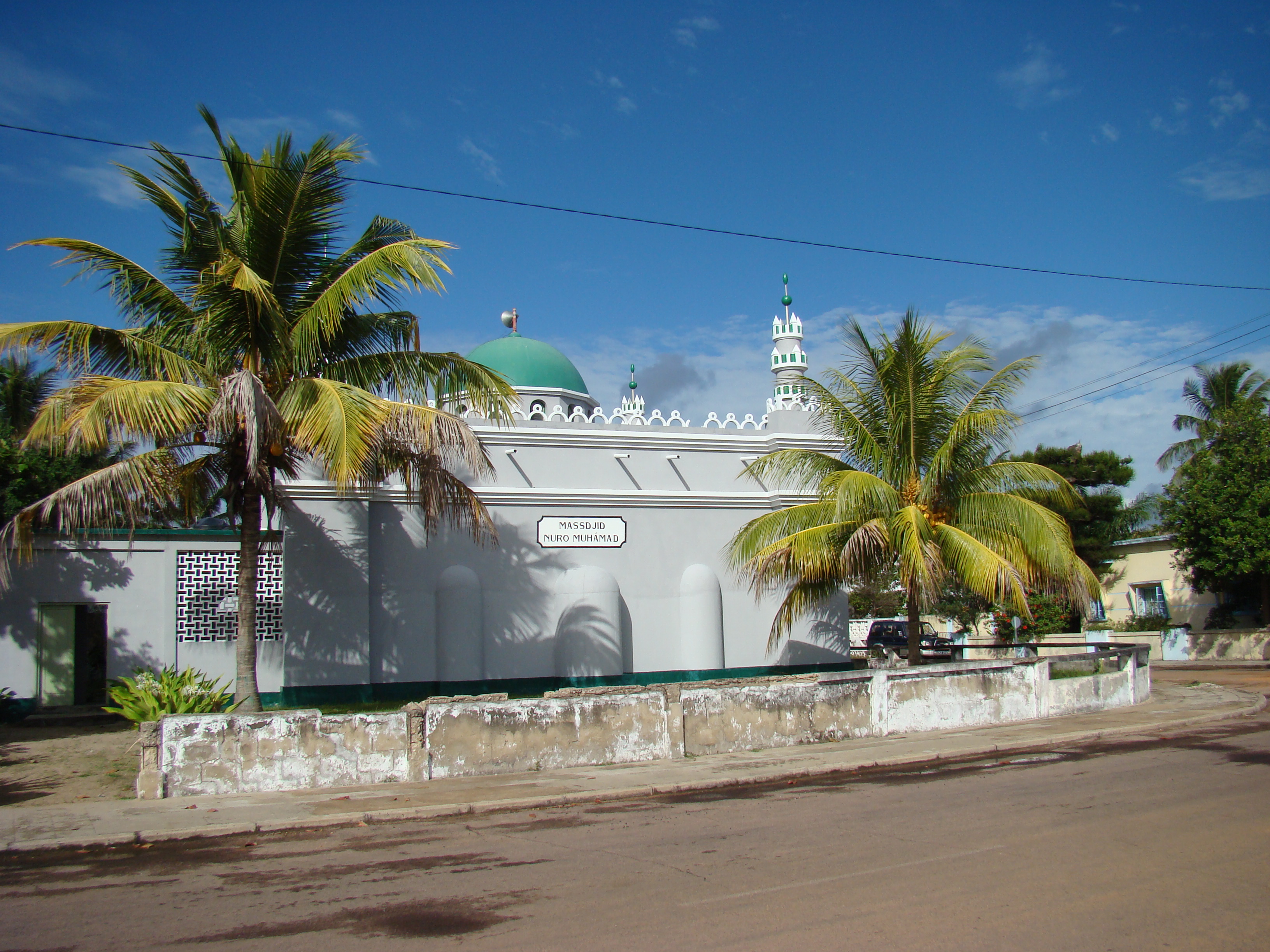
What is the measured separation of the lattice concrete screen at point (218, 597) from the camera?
56.2 feet

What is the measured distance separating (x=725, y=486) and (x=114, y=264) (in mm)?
12242

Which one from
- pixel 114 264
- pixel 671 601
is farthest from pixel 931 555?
pixel 114 264

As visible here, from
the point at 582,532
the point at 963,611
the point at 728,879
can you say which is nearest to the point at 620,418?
the point at 582,532

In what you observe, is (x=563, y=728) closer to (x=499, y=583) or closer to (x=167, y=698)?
(x=167, y=698)

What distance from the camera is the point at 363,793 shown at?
34.5 feet

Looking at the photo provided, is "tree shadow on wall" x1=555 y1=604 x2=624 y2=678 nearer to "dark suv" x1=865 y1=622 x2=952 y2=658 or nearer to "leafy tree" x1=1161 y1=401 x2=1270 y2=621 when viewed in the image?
"dark suv" x1=865 y1=622 x2=952 y2=658

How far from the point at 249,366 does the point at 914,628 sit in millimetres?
11131

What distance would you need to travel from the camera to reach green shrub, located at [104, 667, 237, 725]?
1306 centimetres

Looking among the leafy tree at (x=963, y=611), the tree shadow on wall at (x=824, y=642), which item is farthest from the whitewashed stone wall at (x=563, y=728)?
the leafy tree at (x=963, y=611)

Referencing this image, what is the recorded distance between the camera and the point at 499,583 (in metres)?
18.8

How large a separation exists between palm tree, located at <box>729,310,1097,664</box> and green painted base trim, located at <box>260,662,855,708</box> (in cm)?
363

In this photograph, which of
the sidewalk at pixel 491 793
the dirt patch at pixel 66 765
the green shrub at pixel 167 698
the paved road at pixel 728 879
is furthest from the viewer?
the green shrub at pixel 167 698

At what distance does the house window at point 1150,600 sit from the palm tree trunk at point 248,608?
A: 31.5 metres

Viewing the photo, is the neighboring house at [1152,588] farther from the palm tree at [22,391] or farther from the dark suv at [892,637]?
the palm tree at [22,391]
